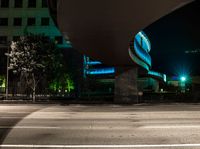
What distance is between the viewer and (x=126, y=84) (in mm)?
29156

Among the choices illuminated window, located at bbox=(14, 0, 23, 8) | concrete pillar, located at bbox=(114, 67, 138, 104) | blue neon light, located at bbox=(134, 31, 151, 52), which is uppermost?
illuminated window, located at bbox=(14, 0, 23, 8)

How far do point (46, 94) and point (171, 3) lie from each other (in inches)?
1168

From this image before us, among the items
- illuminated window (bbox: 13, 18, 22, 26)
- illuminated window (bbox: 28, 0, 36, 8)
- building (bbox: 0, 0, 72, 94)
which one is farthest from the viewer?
illuminated window (bbox: 28, 0, 36, 8)

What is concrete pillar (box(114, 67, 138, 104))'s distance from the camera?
29141 millimetres

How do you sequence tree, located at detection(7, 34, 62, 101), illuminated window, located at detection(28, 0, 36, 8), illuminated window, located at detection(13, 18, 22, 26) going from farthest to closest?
illuminated window, located at detection(28, 0, 36, 8) < illuminated window, located at detection(13, 18, 22, 26) < tree, located at detection(7, 34, 62, 101)

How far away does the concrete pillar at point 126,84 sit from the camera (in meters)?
29.1

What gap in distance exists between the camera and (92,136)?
9805 millimetres

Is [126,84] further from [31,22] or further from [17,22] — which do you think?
[17,22]

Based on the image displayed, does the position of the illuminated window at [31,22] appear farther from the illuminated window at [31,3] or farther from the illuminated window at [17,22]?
the illuminated window at [31,3]

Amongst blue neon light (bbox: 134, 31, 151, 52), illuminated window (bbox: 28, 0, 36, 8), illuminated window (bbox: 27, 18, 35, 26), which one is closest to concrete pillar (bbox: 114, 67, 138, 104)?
blue neon light (bbox: 134, 31, 151, 52)

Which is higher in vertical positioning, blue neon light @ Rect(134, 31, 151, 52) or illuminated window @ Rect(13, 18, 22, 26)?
illuminated window @ Rect(13, 18, 22, 26)

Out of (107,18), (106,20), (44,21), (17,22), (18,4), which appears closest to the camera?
(107,18)

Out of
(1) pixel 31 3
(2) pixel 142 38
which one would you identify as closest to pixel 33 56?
(2) pixel 142 38

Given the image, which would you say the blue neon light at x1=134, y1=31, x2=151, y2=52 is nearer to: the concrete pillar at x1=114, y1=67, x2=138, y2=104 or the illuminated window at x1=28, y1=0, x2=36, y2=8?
the concrete pillar at x1=114, y1=67, x2=138, y2=104
